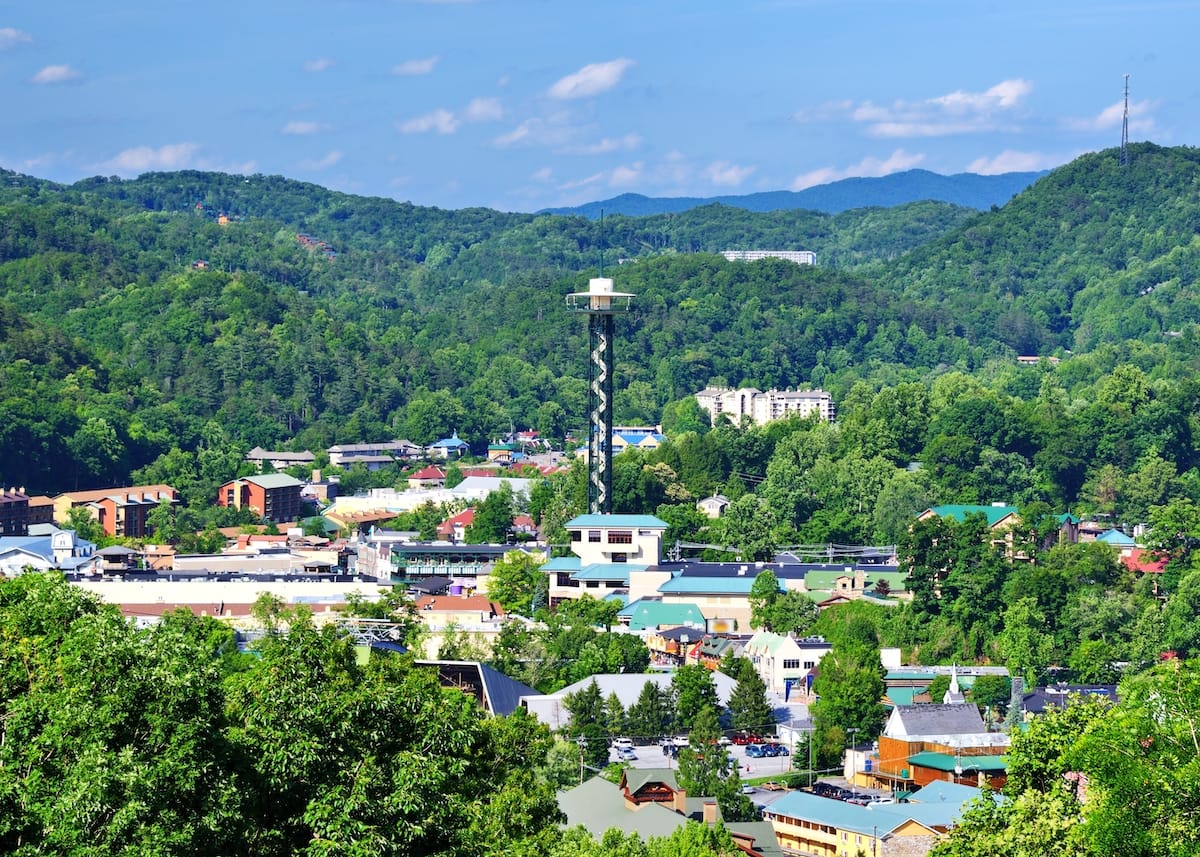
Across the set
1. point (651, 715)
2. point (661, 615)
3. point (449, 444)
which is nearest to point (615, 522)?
point (661, 615)

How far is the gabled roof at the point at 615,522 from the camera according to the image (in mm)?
65500

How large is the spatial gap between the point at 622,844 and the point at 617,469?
50438 mm

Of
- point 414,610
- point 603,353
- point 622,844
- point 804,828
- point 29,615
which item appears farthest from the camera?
point 603,353

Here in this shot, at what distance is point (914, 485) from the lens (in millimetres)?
76938

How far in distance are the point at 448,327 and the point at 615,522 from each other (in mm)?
85235

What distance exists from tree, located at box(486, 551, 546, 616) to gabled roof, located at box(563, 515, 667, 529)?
189cm

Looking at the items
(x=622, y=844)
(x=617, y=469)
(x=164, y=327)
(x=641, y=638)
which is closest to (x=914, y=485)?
(x=617, y=469)

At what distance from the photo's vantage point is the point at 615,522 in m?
65.8

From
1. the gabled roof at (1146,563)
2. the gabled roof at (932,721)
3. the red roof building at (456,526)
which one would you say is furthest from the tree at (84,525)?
the gabled roof at (932,721)

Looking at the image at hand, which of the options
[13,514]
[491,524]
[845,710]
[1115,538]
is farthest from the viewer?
[13,514]

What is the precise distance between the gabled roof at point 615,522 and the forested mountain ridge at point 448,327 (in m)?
34.3

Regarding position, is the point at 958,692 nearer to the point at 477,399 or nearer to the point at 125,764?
the point at 125,764

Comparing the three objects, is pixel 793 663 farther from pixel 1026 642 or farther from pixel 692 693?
pixel 692 693

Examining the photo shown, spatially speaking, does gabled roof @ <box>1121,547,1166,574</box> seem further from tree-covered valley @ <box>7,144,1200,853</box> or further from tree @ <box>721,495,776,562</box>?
tree @ <box>721,495,776,562</box>
